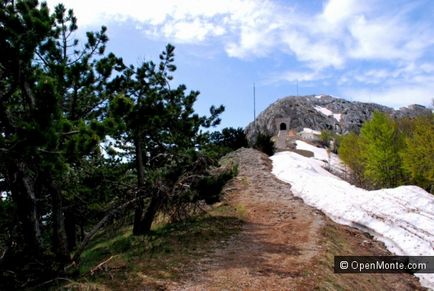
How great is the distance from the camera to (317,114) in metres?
137

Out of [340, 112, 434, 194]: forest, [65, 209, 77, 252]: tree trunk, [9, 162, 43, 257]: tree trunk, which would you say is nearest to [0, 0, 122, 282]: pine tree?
[9, 162, 43, 257]: tree trunk

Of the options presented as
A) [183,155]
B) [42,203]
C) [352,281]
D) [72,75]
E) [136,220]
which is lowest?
[352,281]

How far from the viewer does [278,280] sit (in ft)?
24.3

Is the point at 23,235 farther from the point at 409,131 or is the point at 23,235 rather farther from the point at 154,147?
the point at 409,131

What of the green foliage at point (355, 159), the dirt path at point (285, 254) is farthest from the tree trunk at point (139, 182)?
the green foliage at point (355, 159)

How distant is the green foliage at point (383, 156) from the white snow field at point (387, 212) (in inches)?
733

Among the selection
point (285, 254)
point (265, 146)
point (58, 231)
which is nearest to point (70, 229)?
point (58, 231)

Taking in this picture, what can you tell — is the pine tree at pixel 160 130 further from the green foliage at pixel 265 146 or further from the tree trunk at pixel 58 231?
the green foliage at pixel 265 146

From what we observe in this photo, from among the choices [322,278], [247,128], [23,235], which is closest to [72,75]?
[23,235]

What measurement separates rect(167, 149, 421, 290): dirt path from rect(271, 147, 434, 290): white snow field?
23.2 inches

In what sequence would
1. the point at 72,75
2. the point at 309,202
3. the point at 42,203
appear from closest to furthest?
the point at 72,75
the point at 42,203
the point at 309,202

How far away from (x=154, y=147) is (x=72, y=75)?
5.60 metres

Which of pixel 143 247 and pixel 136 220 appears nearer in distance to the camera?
pixel 143 247

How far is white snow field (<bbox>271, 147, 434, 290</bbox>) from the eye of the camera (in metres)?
11.1
